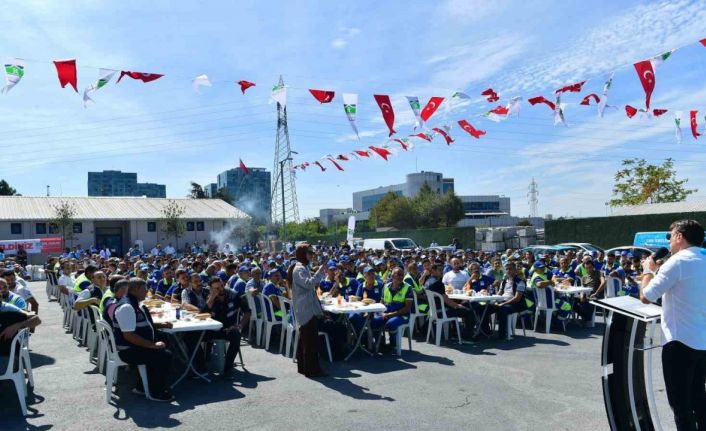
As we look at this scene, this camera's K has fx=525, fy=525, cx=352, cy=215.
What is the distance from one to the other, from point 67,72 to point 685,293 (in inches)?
420

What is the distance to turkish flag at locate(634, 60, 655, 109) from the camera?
11211mm

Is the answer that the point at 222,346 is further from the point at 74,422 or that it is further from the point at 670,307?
the point at 670,307

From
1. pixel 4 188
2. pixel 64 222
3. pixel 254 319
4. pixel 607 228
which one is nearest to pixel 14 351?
pixel 254 319

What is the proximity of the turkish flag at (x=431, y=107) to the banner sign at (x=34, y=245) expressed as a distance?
2719 cm

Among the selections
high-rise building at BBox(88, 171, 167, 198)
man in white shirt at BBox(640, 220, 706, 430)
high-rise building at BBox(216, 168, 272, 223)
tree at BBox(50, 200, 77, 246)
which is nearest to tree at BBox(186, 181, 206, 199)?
high-rise building at BBox(216, 168, 272, 223)

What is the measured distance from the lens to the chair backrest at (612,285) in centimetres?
1034

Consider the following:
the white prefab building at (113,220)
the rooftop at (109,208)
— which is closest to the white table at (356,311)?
the white prefab building at (113,220)

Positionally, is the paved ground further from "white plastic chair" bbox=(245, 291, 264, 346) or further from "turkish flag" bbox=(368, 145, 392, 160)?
"turkish flag" bbox=(368, 145, 392, 160)

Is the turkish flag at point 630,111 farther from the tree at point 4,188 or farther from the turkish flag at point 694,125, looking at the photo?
the tree at point 4,188

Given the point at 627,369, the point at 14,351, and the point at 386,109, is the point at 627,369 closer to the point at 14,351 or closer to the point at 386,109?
the point at 14,351

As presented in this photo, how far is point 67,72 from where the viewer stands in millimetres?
10117

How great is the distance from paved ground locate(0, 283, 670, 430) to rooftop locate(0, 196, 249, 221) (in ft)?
116

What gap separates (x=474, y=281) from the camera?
10008 mm

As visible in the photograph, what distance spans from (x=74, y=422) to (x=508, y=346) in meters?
6.21
